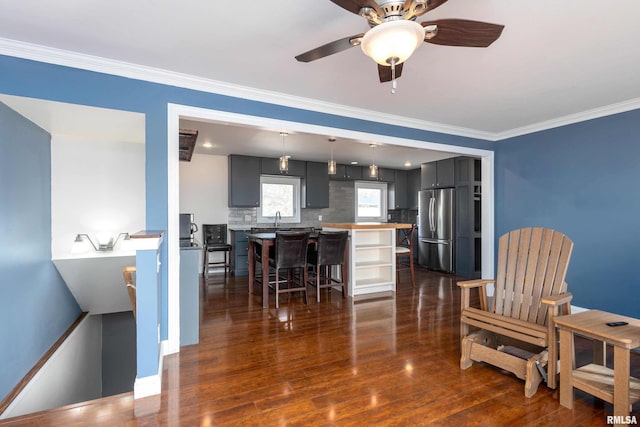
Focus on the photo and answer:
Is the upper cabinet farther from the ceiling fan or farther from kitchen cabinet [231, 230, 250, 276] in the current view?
the ceiling fan

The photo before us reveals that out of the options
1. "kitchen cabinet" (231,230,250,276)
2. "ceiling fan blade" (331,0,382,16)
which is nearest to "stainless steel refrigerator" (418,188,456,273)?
"kitchen cabinet" (231,230,250,276)

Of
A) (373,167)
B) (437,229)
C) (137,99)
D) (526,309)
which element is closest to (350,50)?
(137,99)

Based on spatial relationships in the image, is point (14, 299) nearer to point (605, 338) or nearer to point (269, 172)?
point (605, 338)

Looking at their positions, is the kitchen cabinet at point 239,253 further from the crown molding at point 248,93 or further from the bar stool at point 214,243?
the crown molding at point 248,93

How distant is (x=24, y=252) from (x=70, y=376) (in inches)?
59.2

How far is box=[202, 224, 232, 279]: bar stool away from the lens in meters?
5.51

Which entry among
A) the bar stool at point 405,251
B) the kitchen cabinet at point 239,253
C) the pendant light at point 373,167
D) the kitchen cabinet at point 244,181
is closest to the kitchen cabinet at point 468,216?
the bar stool at point 405,251

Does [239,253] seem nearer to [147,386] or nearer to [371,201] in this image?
[371,201]

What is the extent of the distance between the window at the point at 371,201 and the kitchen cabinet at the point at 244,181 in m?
2.62

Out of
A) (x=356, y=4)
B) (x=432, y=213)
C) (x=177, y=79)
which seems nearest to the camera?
(x=356, y=4)

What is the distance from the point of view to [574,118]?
357 cm

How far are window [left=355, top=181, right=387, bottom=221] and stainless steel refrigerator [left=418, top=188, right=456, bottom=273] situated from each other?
140 cm

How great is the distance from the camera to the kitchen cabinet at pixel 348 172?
22.7 feet

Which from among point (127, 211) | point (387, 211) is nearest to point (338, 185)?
point (387, 211)
